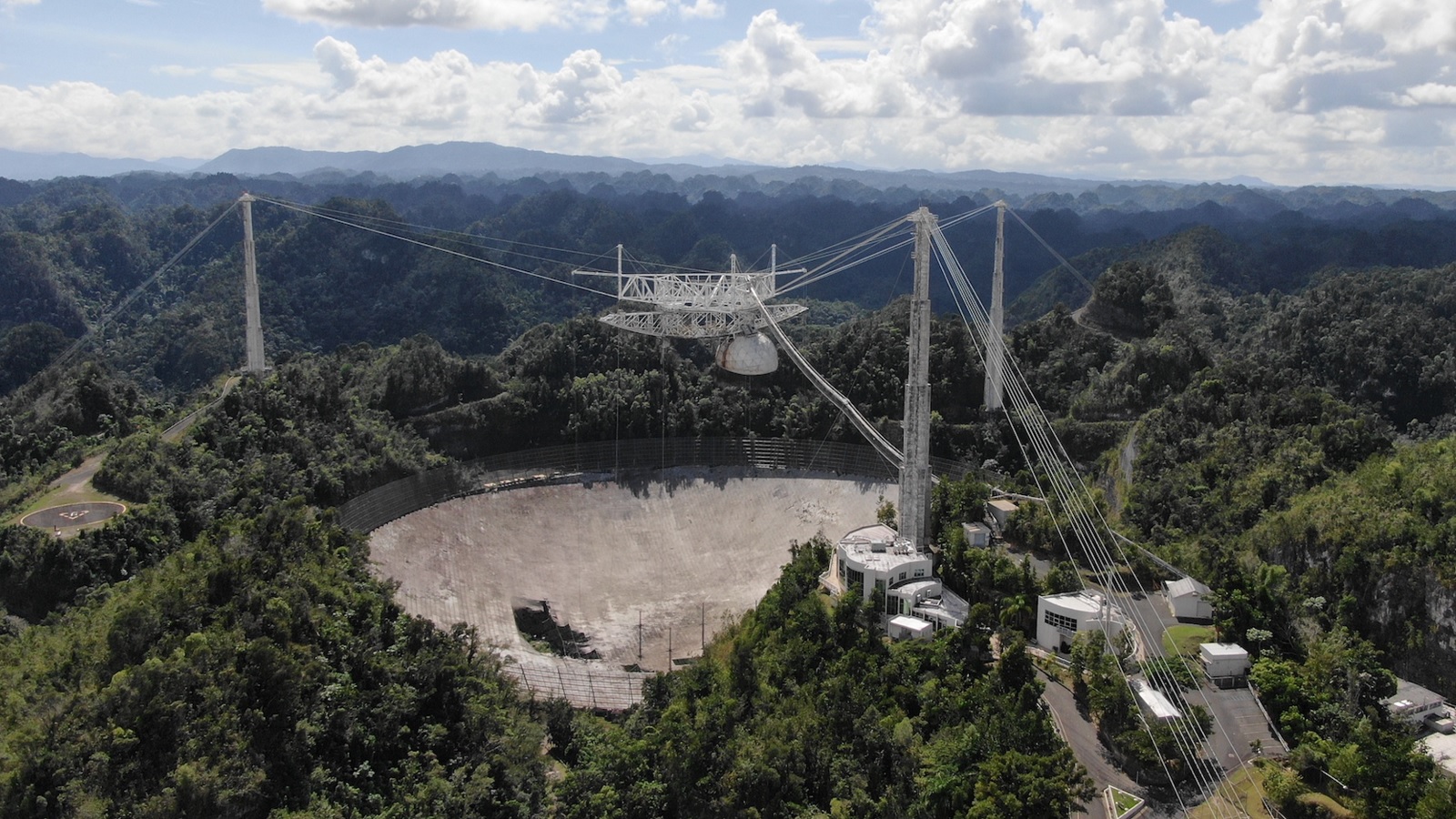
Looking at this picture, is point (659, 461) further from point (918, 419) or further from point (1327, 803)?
point (1327, 803)

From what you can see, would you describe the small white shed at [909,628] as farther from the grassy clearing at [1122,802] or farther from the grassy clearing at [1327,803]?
the grassy clearing at [1327,803]

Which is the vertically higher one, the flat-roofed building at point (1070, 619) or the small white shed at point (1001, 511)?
the small white shed at point (1001, 511)

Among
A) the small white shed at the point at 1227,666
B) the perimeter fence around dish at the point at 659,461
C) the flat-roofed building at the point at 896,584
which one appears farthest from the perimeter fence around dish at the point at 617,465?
the small white shed at the point at 1227,666

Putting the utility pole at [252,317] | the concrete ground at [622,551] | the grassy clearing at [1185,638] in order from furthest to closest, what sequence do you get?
1. the utility pole at [252,317]
2. the concrete ground at [622,551]
3. the grassy clearing at [1185,638]

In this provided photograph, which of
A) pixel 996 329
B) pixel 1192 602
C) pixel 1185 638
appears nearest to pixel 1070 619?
pixel 1185 638

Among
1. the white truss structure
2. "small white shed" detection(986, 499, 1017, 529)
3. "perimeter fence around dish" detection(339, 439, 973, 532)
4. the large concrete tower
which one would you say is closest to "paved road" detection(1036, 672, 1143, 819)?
the large concrete tower

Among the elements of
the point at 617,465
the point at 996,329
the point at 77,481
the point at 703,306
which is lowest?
the point at 617,465

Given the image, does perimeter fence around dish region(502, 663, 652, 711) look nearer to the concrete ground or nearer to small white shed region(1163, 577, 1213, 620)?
the concrete ground
